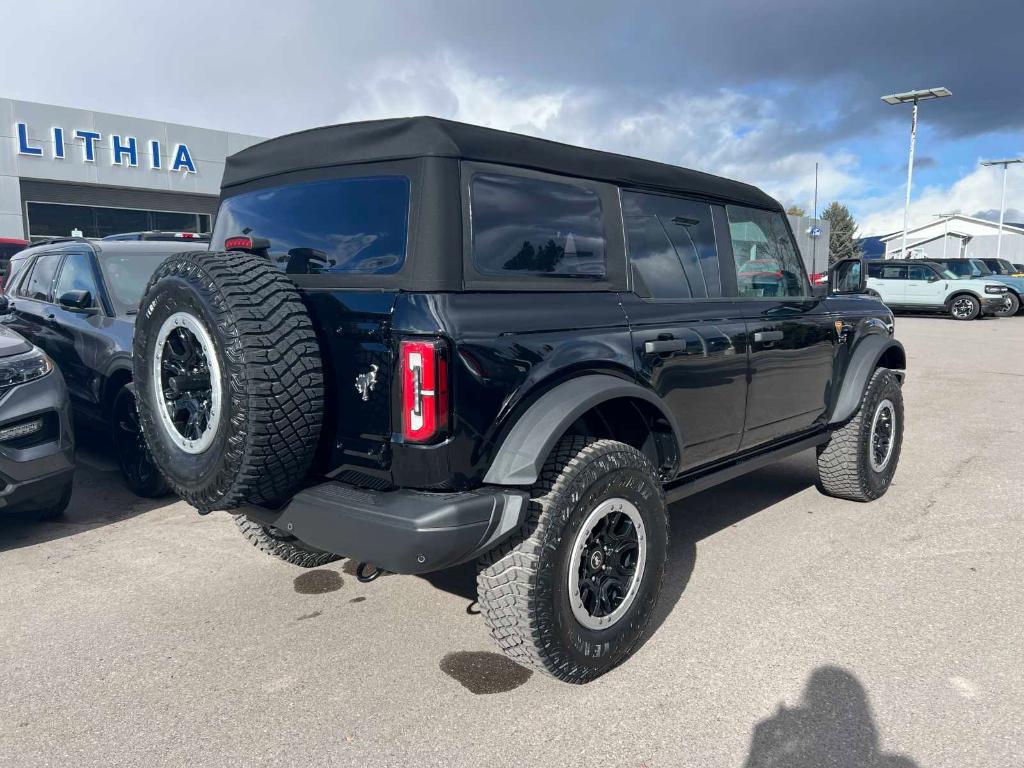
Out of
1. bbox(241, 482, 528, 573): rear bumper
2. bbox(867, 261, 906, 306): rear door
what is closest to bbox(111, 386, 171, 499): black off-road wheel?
bbox(241, 482, 528, 573): rear bumper

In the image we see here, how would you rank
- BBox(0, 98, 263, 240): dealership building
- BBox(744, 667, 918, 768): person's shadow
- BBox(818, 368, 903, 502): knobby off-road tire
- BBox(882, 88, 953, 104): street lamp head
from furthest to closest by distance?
BBox(882, 88, 953, 104): street lamp head, BBox(0, 98, 263, 240): dealership building, BBox(818, 368, 903, 502): knobby off-road tire, BBox(744, 667, 918, 768): person's shadow

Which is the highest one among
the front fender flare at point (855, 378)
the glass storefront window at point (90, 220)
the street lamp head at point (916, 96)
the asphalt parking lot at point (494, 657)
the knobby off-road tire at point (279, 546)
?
the street lamp head at point (916, 96)

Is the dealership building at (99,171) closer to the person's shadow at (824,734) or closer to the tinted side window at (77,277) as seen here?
the tinted side window at (77,277)

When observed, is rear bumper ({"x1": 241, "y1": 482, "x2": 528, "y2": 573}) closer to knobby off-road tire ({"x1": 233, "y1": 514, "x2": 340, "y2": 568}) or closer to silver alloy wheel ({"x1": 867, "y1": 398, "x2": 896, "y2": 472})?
knobby off-road tire ({"x1": 233, "y1": 514, "x2": 340, "y2": 568})

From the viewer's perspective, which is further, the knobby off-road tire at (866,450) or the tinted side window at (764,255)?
the knobby off-road tire at (866,450)

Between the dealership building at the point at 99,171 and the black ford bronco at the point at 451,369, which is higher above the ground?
the dealership building at the point at 99,171

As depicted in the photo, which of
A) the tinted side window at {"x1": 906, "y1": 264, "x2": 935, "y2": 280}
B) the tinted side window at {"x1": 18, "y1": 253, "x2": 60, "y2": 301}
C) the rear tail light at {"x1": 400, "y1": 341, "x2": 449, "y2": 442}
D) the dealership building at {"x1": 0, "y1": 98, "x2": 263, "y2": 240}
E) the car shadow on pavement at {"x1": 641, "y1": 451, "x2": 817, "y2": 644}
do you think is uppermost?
the dealership building at {"x1": 0, "y1": 98, "x2": 263, "y2": 240}

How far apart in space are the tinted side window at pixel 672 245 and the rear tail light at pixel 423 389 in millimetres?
1291

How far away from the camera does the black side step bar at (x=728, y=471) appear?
3.61 metres

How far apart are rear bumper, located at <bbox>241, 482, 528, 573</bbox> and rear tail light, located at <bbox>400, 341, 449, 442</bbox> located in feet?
0.79

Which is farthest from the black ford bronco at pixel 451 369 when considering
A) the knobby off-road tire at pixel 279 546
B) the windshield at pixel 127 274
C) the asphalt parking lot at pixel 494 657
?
the windshield at pixel 127 274

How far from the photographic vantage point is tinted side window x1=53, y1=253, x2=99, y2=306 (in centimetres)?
547

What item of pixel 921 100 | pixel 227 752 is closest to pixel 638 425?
pixel 227 752

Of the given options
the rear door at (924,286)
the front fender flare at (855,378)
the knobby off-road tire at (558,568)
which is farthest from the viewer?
the rear door at (924,286)
